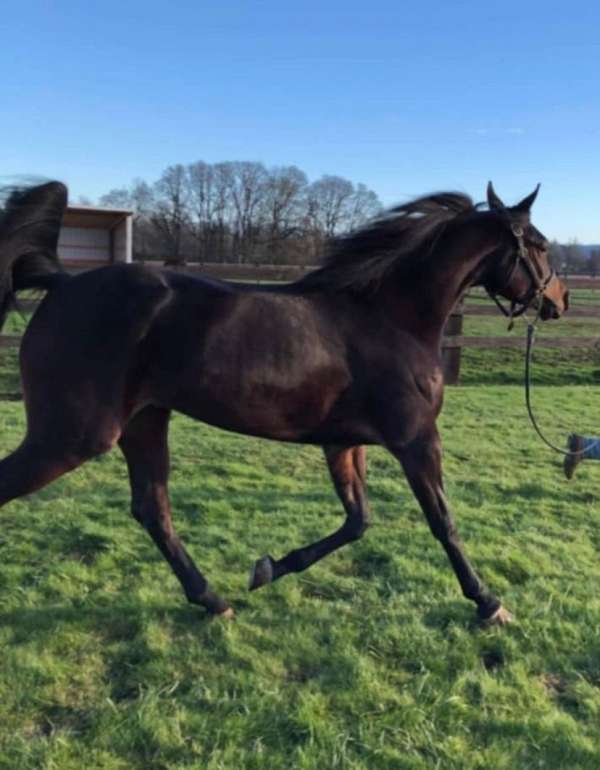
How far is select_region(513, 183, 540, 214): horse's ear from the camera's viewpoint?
11.3 ft

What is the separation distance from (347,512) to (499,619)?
88cm

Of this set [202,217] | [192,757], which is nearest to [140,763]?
[192,757]

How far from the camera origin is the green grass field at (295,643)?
2303mm

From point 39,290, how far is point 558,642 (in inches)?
108

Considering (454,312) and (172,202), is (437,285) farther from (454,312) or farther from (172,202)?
(172,202)

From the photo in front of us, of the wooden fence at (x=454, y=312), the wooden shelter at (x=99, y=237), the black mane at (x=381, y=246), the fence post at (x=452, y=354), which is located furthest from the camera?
the wooden shelter at (x=99, y=237)

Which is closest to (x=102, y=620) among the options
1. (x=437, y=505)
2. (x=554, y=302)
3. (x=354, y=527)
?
(x=354, y=527)

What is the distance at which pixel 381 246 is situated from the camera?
3.40 meters

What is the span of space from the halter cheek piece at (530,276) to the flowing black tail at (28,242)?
2143 mm

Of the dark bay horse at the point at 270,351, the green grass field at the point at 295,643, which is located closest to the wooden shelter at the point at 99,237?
the green grass field at the point at 295,643

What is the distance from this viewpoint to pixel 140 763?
86.4 inches

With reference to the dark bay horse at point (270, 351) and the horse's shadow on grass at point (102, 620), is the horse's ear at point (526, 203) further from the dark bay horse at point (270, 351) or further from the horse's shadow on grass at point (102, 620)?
the horse's shadow on grass at point (102, 620)

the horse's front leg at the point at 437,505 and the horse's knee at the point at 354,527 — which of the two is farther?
the horse's knee at the point at 354,527

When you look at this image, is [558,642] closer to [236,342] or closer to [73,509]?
[236,342]
